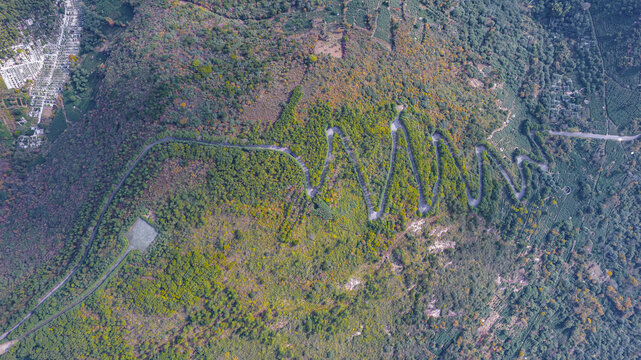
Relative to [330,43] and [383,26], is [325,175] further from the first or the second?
[383,26]

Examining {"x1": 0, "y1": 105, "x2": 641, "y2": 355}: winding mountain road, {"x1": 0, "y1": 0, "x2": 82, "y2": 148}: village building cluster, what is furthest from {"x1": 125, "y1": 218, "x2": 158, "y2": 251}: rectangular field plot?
{"x1": 0, "y1": 0, "x2": 82, "y2": 148}: village building cluster

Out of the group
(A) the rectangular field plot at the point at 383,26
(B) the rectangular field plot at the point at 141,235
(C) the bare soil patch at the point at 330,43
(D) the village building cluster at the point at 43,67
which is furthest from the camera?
(A) the rectangular field plot at the point at 383,26

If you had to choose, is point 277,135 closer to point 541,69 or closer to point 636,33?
point 541,69

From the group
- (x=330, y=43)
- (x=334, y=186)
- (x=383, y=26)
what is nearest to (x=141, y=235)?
(x=334, y=186)

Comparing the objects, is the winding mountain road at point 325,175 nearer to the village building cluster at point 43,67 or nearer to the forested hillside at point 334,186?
the forested hillside at point 334,186

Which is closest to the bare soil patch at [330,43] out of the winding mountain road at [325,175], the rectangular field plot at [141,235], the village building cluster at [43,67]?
the winding mountain road at [325,175]

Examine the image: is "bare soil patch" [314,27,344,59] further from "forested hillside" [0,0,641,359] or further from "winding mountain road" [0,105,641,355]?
"winding mountain road" [0,105,641,355]
